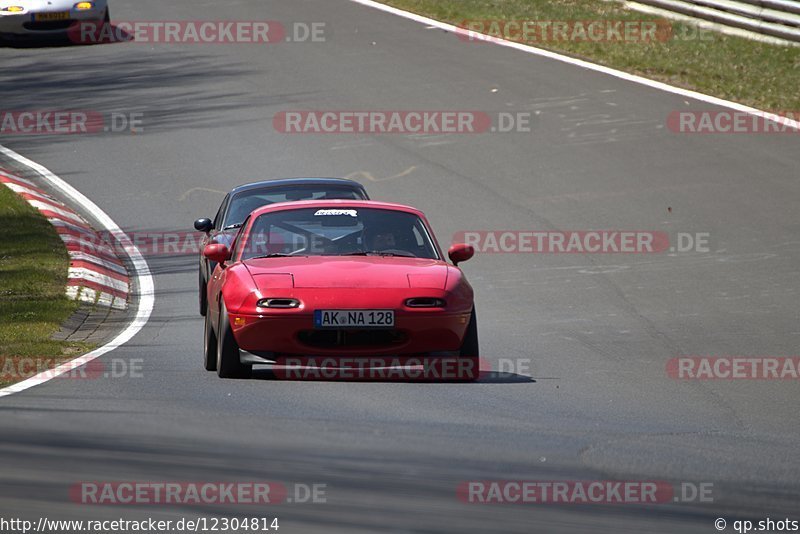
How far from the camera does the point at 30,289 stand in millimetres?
15422

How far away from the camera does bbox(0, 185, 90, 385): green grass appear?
40.0ft

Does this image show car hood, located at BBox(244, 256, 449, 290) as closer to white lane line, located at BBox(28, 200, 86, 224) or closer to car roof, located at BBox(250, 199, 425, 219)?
car roof, located at BBox(250, 199, 425, 219)

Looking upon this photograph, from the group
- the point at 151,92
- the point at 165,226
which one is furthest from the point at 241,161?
A: the point at 151,92

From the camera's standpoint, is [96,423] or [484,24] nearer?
[96,423]

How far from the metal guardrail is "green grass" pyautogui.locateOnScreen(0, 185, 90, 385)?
527 inches

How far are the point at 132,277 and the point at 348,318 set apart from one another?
25.0 feet

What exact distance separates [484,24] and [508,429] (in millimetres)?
20788

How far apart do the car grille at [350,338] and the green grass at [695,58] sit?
14.4 metres

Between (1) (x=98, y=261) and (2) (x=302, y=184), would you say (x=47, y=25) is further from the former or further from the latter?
(2) (x=302, y=184)

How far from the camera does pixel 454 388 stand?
405 inches

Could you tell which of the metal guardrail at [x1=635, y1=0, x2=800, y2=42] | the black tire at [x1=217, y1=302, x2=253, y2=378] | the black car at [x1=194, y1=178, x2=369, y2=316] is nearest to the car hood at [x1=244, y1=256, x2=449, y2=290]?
the black tire at [x1=217, y1=302, x2=253, y2=378]

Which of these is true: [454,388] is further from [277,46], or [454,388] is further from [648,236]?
[277,46]

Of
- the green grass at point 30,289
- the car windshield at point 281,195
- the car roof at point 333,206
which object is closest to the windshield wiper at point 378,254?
the car roof at point 333,206

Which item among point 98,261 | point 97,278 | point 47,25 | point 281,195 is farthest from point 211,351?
point 47,25
